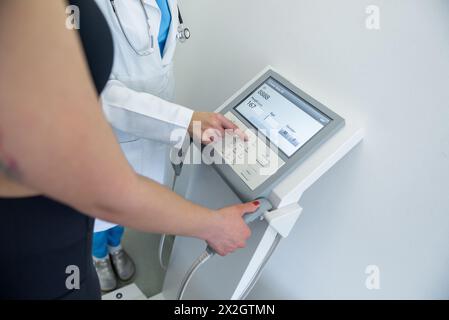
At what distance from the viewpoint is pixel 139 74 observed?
889 millimetres

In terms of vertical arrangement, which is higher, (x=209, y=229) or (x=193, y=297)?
(x=209, y=229)

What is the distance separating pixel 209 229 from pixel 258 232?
187 mm

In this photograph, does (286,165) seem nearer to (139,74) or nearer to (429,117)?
(429,117)

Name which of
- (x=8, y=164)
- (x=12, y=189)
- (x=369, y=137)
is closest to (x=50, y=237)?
(x=12, y=189)

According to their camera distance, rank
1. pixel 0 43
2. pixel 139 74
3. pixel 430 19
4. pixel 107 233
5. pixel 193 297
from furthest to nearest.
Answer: pixel 107 233, pixel 193 297, pixel 139 74, pixel 430 19, pixel 0 43

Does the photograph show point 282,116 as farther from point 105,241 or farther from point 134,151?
point 105,241

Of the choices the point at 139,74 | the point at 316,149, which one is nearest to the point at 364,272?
the point at 316,149

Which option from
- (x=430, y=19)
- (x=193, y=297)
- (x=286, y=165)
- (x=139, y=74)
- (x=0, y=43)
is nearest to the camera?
(x=0, y=43)

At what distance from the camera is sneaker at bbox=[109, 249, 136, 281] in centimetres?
147

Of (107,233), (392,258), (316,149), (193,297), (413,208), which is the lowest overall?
(193,297)

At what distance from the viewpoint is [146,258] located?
157 cm

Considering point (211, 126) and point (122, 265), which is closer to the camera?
point (211, 126)

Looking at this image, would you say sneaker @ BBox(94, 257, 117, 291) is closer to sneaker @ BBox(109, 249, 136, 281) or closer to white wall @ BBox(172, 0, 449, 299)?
sneaker @ BBox(109, 249, 136, 281)

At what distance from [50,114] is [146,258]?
1.33 metres
